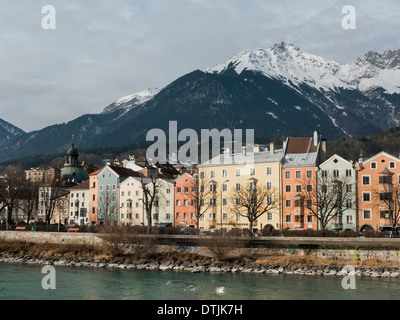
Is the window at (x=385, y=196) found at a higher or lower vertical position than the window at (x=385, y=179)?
lower

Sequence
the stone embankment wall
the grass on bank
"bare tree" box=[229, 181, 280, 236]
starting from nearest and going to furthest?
the stone embankment wall < the grass on bank < "bare tree" box=[229, 181, 280, 236]

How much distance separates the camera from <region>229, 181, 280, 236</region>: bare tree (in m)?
74.2

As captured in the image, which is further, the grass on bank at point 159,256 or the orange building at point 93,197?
the orange building at point 93,197

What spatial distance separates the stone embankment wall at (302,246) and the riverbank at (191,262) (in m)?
0.73

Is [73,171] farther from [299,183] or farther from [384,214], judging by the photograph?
[384,214]

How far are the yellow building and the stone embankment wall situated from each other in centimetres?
1749

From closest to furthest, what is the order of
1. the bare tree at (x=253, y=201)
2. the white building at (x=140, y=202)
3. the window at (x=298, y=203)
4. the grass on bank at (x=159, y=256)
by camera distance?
the grass on bank at (x=159, y=256) < the window at (x=298, y=203) < the bare tree at (x=253, y=201) < the white building at (x=140, y=202)

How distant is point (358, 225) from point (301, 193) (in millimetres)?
9117

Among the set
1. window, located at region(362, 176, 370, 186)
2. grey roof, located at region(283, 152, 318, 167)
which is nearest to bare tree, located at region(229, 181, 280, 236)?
grey roof, located at region(283, 152, 318, 167)

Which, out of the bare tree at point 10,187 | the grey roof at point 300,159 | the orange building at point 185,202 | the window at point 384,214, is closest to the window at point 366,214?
the window at point 384,214

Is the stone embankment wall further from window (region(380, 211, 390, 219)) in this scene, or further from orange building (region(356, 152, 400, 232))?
window (region(380, 211, 390, 219))

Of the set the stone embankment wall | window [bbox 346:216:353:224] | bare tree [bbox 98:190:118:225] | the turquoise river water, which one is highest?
bare tree [bbox 98:190:118:225]

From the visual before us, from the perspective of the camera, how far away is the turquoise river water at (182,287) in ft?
129

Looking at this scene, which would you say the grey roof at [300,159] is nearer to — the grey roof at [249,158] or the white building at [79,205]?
the grey roof at [249,158]
